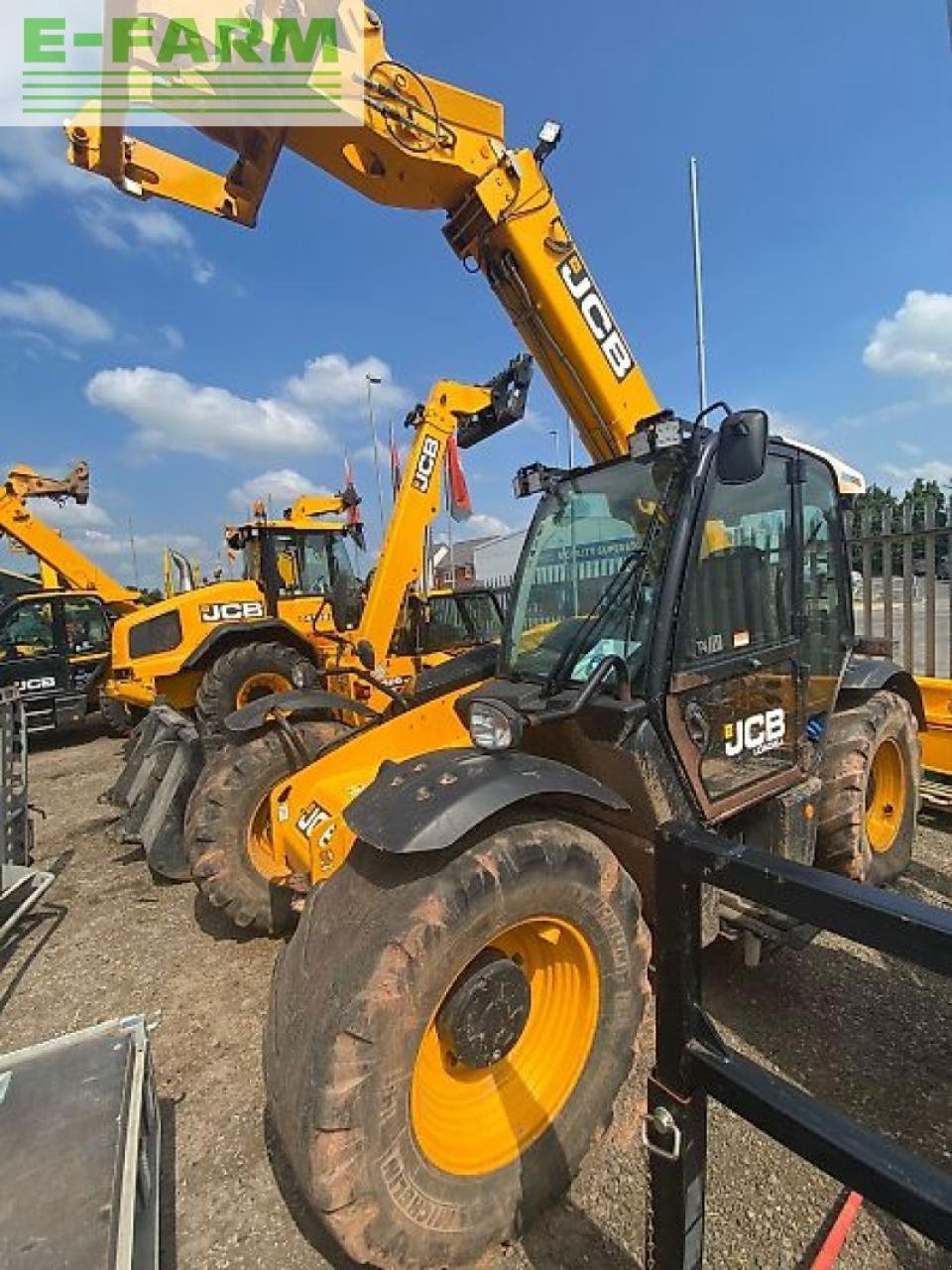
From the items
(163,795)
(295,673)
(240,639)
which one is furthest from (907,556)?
(240,639)

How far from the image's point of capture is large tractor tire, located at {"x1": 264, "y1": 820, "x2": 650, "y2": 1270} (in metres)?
1.76

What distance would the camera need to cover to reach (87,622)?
10812 millimetres

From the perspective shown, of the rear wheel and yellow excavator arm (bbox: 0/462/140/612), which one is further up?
yellow excavator arm (bbox: 0/462/140/612)

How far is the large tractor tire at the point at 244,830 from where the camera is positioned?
148 inches

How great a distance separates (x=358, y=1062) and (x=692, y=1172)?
80 cm

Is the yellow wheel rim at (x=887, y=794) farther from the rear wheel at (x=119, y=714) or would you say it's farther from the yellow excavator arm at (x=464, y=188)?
the rear wheel at (x=119, y=714)

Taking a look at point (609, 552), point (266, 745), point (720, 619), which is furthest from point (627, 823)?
point (266, 745)

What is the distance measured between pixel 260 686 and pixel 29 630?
4.47 meters

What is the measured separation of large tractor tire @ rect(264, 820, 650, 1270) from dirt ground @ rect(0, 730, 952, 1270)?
0.25 m

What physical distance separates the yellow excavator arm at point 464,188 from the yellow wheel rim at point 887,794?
2.36m

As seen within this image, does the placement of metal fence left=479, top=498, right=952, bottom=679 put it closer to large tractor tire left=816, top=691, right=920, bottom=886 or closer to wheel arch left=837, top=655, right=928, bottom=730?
wheel arch left=837, top=655, right=928, bottom=730

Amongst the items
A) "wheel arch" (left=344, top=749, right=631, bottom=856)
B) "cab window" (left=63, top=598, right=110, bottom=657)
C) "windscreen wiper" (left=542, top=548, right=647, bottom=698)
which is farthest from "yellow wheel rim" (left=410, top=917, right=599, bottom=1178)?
"cab window" (left=63, top=598, right=110, bottom=657)

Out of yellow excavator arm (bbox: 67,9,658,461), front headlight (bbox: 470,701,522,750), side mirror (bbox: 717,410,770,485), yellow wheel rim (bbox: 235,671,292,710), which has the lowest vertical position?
yellow wheel rim (bbox: 235,671,292,710)

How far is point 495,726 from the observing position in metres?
2.44
